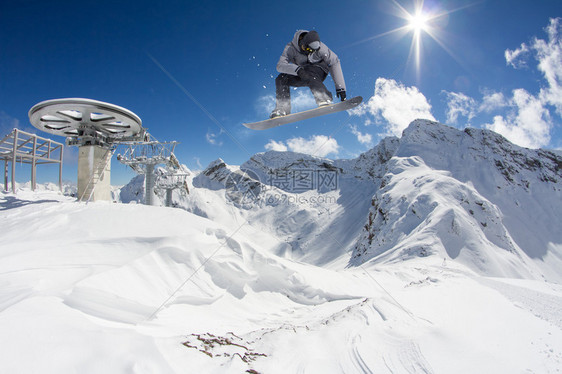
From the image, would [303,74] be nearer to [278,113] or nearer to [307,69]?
[307,69]

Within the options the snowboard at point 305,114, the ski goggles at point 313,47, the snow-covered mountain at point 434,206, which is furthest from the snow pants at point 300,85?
the snow-covered mountain at point 434,206

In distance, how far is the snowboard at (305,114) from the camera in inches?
234

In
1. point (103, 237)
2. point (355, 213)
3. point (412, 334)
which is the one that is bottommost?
point (355, 213)

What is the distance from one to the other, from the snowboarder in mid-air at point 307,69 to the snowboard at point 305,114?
0.20 metres

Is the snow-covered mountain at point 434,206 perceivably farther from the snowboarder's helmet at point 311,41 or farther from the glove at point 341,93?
the snowboarder's helmet at point 311,41

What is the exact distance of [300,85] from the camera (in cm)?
592

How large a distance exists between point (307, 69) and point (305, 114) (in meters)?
1.31

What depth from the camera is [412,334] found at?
331 centimetres

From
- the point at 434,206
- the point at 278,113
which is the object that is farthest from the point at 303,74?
the point at 434,206

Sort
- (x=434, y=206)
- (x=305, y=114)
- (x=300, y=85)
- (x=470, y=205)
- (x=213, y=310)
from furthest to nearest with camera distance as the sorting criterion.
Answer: (x=470, y=205) → (x=434, y=206) → (x=305, y=114) → (x=300, y=85) → (x=213, y=310)

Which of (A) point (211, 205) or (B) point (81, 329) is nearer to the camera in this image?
(B) point (81, 329)

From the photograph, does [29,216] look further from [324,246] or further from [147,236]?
[324,246]

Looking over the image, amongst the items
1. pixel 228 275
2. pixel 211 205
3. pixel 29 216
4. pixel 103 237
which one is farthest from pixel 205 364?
pixel 211 205

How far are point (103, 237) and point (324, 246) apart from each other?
49.9 metres
